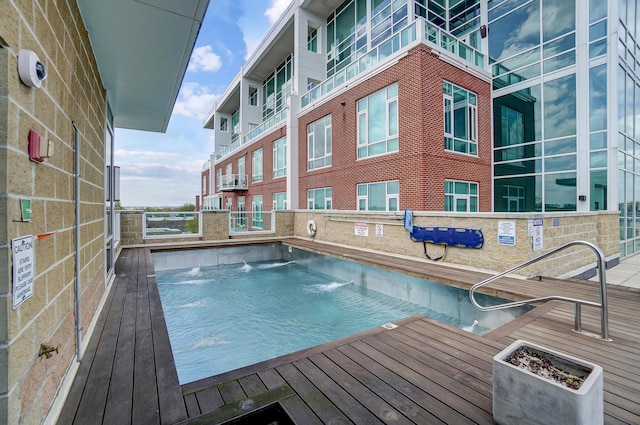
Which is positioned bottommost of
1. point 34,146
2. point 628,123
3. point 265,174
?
point 34,146

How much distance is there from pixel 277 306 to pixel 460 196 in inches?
290

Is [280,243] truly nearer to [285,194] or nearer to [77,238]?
[285,194]

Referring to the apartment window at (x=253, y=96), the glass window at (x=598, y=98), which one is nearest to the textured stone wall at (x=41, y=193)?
the glass window at (x=598, y=98)

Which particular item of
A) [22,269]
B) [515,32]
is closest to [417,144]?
[515,32]

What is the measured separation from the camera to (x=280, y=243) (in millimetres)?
11859

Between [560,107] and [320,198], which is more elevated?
[560,107]

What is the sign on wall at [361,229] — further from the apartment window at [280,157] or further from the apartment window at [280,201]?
the apartment window at [280,157]

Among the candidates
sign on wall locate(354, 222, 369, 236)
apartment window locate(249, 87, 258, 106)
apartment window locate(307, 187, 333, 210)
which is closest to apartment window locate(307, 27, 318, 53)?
apartment window locate(249, 87, 258, 106)

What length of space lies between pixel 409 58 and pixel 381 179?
378 cm

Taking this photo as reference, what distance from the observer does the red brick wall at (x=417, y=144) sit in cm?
911

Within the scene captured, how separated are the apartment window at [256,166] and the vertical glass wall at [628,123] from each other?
52.2ft

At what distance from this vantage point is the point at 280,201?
16453 mm

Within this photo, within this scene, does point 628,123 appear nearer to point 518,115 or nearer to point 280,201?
point 518,115

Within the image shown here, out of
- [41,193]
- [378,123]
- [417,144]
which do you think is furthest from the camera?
[378,123]
